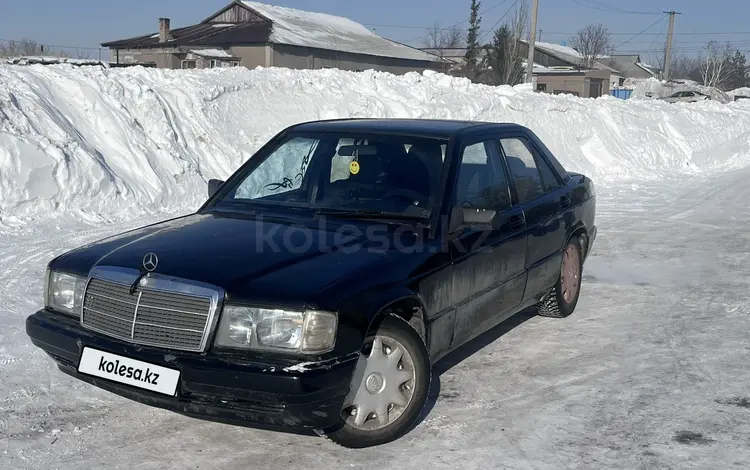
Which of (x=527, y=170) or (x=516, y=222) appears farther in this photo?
(x=527, y=170)

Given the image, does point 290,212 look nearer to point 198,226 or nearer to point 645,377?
point 198,226

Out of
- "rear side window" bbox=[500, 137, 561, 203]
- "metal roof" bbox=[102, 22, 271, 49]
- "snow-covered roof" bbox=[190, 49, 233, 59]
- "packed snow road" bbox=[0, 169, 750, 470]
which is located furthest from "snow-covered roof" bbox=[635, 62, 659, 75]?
"packed snow road" bbox=[0, 169, 750, 470]

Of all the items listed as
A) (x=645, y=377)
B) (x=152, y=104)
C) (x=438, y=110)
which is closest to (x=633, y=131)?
(x=438, y=110)

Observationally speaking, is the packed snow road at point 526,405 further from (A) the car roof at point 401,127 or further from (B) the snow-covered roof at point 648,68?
(B) the snow-covered roof at point 648,68

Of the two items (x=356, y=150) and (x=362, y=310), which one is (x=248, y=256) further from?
(x=356, y=150)

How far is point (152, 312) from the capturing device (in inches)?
139

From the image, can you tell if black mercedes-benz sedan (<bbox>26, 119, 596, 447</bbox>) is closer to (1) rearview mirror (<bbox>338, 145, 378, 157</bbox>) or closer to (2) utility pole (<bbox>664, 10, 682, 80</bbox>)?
(1) rearview mirror (<bbox>338, 145, 378, 157</bbox>)

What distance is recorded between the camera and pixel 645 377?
483cm

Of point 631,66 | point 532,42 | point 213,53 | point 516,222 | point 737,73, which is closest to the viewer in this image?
point 516,222

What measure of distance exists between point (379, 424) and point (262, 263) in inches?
38.3

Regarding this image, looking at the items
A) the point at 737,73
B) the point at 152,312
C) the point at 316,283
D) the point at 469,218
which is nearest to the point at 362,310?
the point at 316,283

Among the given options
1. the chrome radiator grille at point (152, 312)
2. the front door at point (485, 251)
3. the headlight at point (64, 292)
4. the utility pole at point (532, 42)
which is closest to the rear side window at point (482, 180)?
the front door at point (485, 251)

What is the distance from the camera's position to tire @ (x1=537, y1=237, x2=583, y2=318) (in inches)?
237

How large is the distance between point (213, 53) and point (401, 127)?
133 ft
